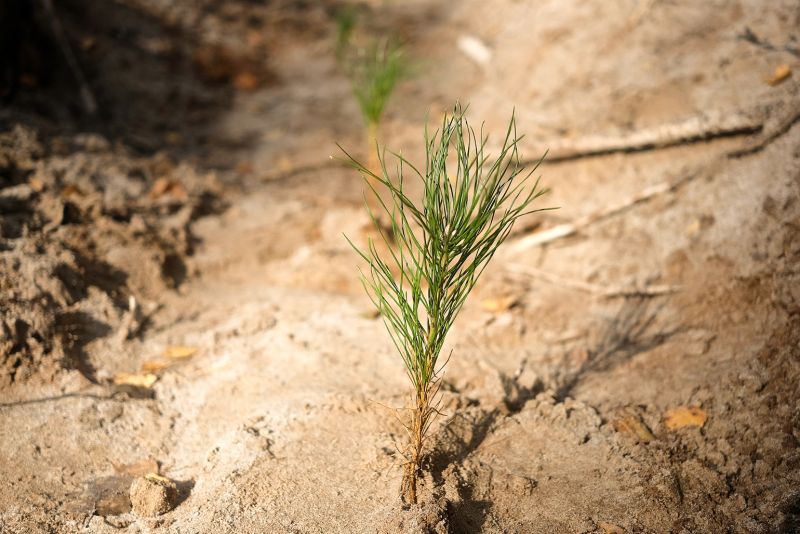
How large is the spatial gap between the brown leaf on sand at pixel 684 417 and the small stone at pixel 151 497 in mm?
1866

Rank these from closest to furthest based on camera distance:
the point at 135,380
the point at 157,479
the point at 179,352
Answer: the point at 157,479, the point at 135,380, the point at 179,352

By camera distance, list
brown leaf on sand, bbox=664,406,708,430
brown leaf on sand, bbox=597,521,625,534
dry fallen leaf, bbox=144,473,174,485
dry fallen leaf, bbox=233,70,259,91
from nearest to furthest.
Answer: brown leaf on sand, bbox=597,521,625,534, dry fallen leaf, bbox=144,473,174,485, brown leaf on sand, bbox=664,406,708,430, dry fallen leaf, bbox=233,70,259,91

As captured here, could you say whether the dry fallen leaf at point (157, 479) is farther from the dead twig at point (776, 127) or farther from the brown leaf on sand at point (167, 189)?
the dead twig at point (776, 127)

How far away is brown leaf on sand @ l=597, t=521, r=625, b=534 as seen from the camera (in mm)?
1893

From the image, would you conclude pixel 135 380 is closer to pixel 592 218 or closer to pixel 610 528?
pixel 610 528

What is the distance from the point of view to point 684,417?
2311 millimetres

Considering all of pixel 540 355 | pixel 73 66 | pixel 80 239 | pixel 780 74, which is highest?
pixel 780 74

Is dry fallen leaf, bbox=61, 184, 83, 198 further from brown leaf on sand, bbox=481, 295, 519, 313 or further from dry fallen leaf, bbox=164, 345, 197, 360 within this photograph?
brown leaf on sand, bbox=481, 295, 519, 313

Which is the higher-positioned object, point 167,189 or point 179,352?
point 167,189

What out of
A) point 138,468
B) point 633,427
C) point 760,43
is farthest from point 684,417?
point 760,43

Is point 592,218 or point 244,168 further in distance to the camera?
point 244,168

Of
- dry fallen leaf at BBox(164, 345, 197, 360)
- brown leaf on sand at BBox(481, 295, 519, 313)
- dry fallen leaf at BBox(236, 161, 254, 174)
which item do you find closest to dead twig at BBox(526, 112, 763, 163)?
brown leaf on sand at BBox(481, 295, 519, 313)

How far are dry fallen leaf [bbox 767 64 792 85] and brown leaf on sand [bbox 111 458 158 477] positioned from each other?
12.0ft

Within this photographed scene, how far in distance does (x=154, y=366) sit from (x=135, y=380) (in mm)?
115
